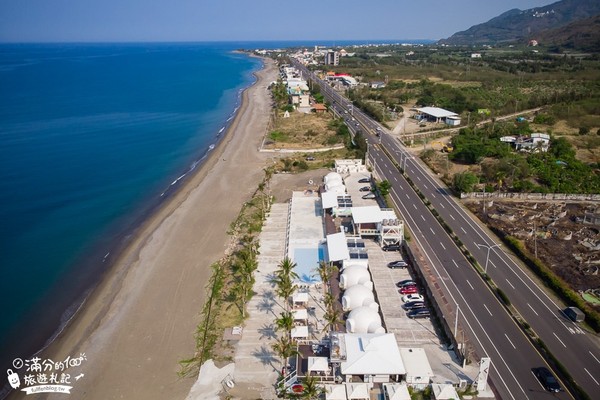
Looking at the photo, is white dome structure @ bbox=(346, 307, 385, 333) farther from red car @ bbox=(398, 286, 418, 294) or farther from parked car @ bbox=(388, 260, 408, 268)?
parked car @ bbox=(388, 260, 408, 268)

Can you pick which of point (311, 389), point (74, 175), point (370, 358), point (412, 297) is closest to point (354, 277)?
point (412, 297)

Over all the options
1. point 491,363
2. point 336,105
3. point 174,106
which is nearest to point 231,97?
point 174,106

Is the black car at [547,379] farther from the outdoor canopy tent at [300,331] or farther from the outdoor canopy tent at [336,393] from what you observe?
the outdoor canopy tent at [300,331]

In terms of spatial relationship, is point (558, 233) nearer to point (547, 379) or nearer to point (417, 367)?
point (547, 379)

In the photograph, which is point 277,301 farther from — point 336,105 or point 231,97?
point 231,97

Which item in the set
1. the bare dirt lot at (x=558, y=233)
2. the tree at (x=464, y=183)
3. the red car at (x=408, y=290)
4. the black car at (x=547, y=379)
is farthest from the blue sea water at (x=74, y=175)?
the bare dirt lot at (x=558, y=233)
